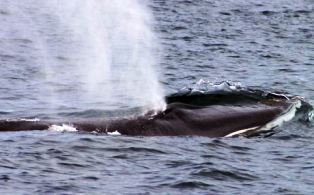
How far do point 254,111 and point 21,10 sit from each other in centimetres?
3147

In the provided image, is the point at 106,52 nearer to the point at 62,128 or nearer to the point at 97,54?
the point at 97,54

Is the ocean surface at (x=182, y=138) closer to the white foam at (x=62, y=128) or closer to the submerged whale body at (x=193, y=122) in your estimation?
the white foam at (x=62, y=128)

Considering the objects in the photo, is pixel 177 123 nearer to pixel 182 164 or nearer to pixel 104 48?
pixel 182 164

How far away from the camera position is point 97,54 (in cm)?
3509

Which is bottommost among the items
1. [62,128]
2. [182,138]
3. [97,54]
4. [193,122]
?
[182,138]

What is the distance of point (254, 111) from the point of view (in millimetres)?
19234

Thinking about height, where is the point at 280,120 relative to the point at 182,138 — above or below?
above

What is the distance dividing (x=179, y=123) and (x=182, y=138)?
0.67m

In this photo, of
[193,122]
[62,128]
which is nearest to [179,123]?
[193,122]

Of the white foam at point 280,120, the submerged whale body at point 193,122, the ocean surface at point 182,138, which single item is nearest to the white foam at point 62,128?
the submerged whale body at point 193,122

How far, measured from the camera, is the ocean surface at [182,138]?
47.7ft

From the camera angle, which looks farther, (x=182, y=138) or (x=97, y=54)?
(x=97, y=54)

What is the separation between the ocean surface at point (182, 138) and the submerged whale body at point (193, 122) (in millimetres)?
375

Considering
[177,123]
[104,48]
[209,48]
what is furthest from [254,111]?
[104,48]
